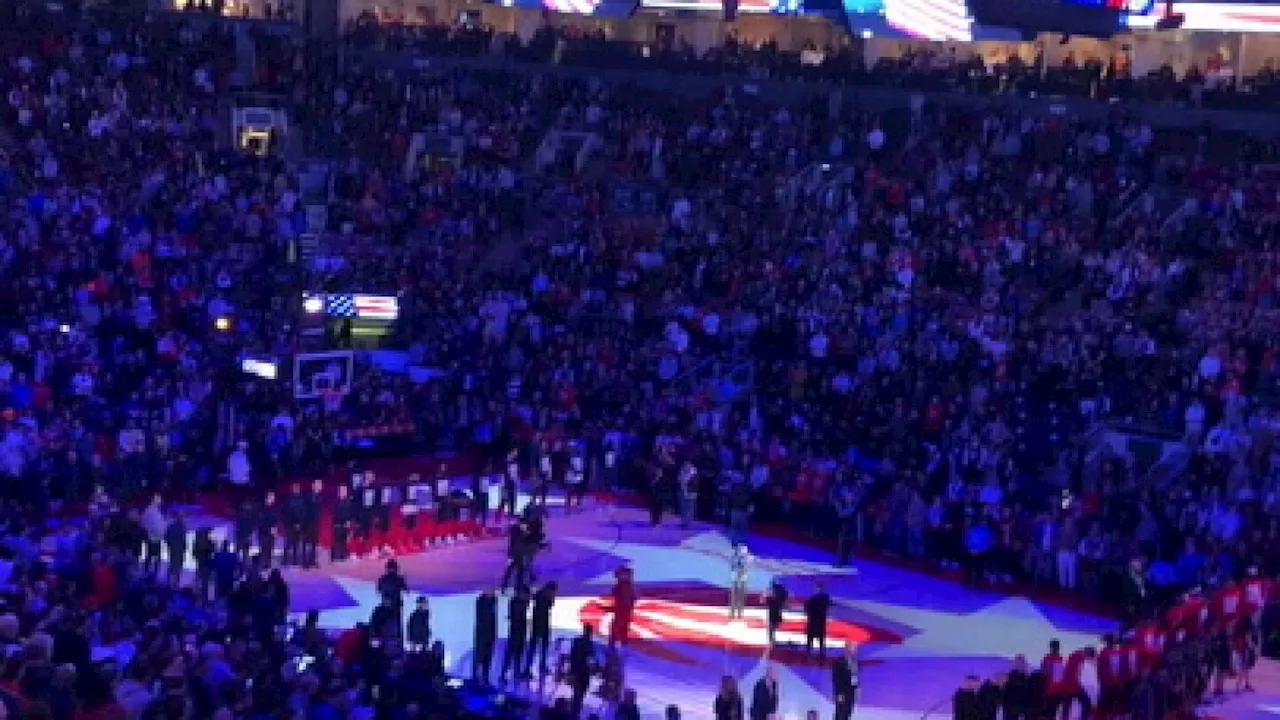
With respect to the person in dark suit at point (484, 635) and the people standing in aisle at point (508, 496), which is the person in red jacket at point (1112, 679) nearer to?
the person in dark suit at point (484, 635)

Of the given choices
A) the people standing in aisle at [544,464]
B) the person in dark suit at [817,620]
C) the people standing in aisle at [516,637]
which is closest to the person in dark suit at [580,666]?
the people standing in aisle at [516,637]

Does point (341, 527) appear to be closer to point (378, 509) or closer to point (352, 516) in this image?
point (352, 516)

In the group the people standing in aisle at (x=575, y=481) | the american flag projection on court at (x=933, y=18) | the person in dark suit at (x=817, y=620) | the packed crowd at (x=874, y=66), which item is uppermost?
the american flag projection on court at (x=933, y=18)

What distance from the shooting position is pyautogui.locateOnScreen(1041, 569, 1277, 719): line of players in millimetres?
20641

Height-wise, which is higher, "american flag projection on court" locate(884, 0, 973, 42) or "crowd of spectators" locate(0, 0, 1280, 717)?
"american flag projection on court" locate(884, 0, 973, 42)

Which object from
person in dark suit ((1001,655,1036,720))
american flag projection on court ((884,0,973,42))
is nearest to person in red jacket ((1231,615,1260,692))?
person in dark suit ((1001,655,1036,720))

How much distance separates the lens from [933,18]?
1372 inches

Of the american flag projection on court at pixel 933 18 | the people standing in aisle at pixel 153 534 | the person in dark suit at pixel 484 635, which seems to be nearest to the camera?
the person in dark suit at pixel 484 635

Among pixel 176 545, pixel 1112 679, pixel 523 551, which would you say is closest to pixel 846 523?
pixel 523 551

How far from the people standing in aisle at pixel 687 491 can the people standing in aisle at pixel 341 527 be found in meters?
5.68

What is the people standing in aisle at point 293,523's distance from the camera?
26172mm

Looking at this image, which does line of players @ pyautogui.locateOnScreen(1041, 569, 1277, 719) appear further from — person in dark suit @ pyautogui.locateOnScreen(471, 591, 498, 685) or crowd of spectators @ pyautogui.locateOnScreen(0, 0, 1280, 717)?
person in dark suit @ pyautogui.locateOnScreen(471, 591, 498, 685)

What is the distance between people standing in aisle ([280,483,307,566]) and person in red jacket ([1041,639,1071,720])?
33.3ft

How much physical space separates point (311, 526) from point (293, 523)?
0.80 feet
